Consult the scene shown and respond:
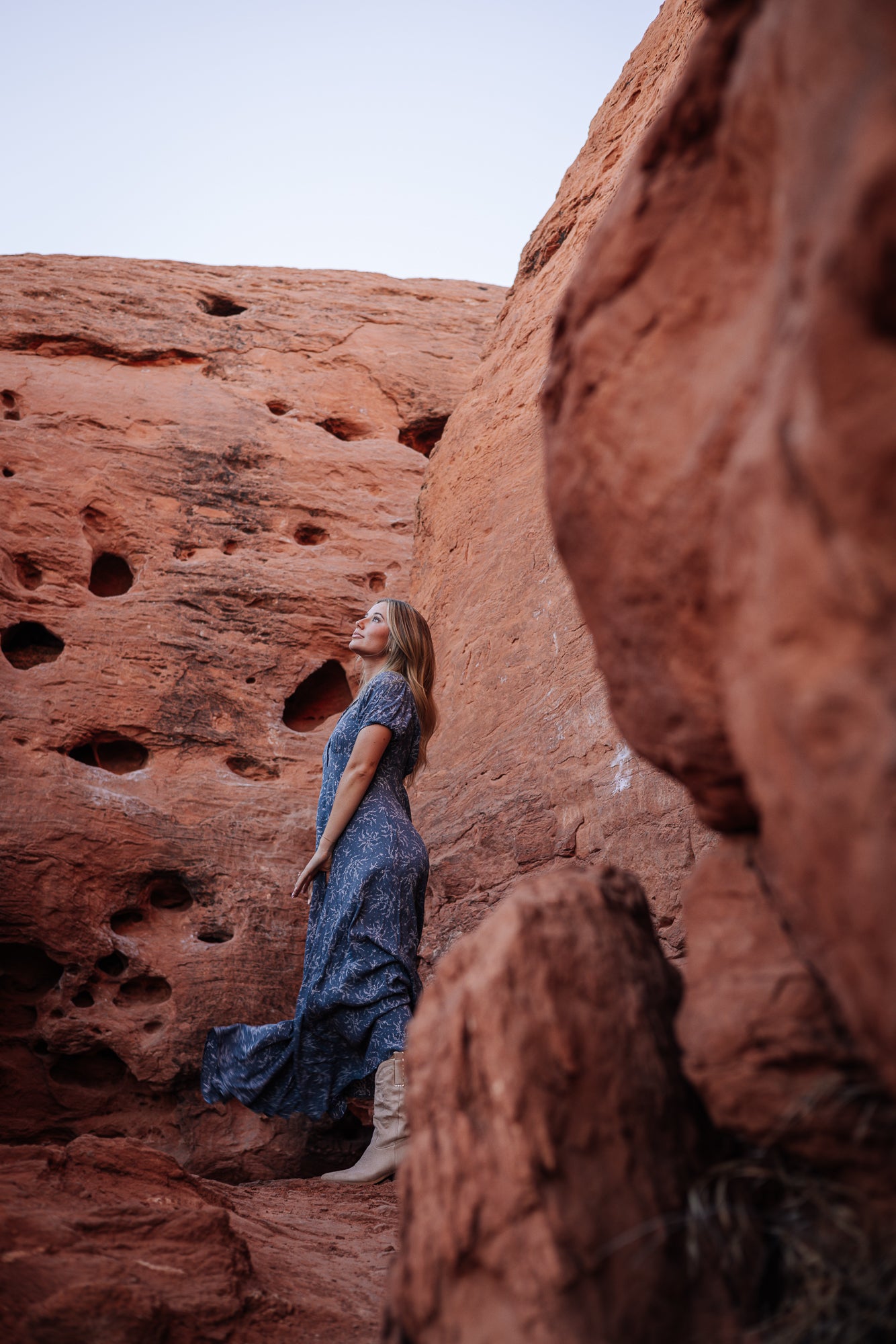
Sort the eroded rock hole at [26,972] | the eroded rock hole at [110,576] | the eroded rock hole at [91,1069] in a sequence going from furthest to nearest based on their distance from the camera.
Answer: the eroded rock hole at [110,576]
the eroded rock hole at [26,972]
the eroded rock hole at [91,1069]

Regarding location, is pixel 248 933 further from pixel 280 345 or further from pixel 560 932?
pixel 280 345

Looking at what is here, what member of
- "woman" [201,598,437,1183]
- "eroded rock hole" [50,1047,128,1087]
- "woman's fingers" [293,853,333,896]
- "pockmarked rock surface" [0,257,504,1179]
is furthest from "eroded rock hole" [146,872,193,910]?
"woman's fingers" [293,853,333,896]

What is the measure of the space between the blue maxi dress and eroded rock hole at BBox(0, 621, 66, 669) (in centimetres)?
225

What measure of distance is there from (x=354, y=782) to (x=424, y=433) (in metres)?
4.42

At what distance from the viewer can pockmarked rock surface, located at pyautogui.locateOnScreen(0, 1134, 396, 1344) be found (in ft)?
6.76

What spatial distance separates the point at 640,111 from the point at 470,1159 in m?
5.82

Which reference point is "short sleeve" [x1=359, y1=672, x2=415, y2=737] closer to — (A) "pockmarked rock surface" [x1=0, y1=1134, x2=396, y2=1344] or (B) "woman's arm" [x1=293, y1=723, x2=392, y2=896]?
(B) "woman's arm" [x1=293, y1=723, x2=392, y2=896]

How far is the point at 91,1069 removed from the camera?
4.85 meters

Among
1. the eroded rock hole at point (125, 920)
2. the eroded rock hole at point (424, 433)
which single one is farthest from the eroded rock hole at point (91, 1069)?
the eroded rock hole at point (424, 433)

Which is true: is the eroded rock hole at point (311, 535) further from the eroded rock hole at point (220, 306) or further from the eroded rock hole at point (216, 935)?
the eroded rock hole at point (216, 935)

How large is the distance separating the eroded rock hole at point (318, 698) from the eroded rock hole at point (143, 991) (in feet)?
6.18

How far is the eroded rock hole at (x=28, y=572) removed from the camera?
5957mm

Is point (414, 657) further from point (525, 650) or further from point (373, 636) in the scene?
point (525, 650)

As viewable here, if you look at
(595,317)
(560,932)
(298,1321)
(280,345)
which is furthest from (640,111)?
(298,1321)
